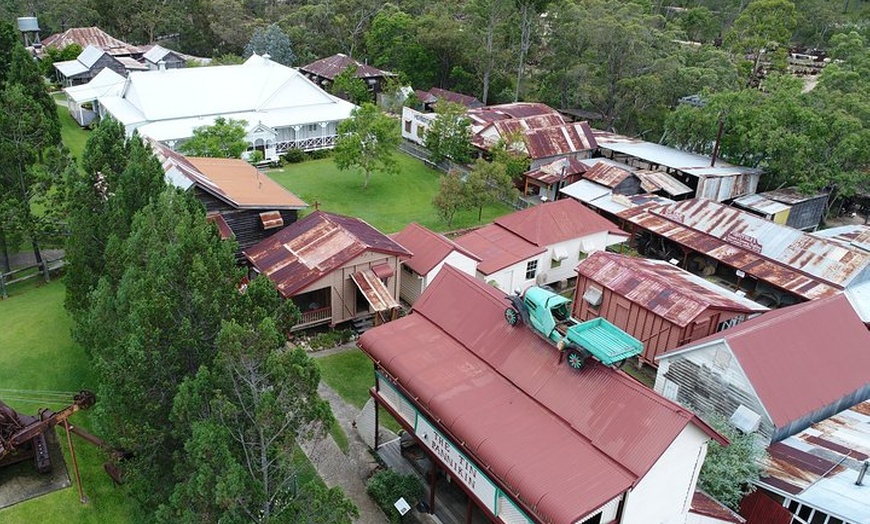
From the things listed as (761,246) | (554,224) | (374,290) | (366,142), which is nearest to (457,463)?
(374,290)

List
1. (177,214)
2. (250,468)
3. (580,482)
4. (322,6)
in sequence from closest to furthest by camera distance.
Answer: (250,468) → (580,482) → (177,214) → (322,6)

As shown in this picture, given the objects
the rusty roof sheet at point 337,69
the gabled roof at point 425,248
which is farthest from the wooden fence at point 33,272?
the rusty roof sheet at point 337,69

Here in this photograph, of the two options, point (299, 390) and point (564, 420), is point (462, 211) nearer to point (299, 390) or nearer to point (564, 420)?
point (564, 420)

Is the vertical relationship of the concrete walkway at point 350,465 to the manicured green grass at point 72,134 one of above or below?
below

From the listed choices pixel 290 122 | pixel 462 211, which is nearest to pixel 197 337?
pixel 462 211

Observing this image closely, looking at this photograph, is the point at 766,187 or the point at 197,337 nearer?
the point at 197,337

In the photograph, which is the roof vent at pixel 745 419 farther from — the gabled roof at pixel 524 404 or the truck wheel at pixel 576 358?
the truck wheel at pixel 576 358

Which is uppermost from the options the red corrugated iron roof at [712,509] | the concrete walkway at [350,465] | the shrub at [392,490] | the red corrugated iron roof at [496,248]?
the red corrugated iron roof at [496,248]
